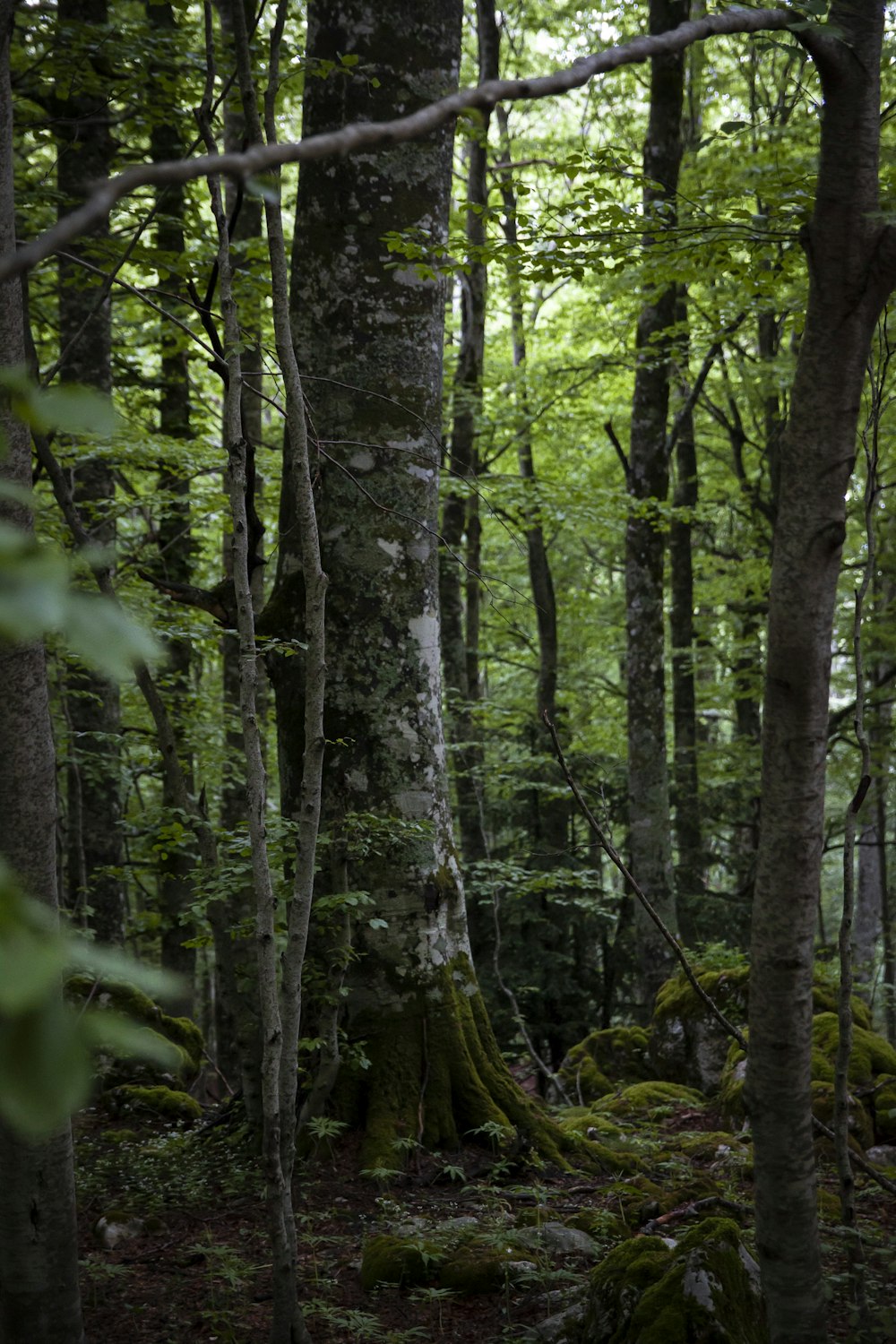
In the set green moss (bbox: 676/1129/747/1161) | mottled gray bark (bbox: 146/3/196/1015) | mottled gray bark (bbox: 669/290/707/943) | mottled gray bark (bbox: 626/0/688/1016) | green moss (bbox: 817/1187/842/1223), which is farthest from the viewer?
mottled gray bark (bbox: 669/290/707/943)

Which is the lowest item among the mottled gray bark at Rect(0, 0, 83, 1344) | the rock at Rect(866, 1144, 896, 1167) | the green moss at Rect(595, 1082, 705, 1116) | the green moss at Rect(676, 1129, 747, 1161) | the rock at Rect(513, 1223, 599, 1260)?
the green moss at Rect(595, 1082, 705, 1116)

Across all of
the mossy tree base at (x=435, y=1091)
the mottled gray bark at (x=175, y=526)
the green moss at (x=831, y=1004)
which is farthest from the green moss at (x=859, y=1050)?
the mottled gray bark at (x=175, y=526)

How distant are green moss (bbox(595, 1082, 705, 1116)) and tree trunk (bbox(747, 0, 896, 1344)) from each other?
176 inches

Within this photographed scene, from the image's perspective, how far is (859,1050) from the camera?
20.8 feet

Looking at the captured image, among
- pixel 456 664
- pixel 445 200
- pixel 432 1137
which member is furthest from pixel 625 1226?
pixel 456 664

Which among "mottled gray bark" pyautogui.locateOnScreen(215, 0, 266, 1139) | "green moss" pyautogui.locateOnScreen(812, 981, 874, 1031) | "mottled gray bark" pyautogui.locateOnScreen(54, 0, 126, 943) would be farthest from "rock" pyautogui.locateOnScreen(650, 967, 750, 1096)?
"mottled gray bark" pyautogui.locateOnScreen(54, 0, 126, 943)

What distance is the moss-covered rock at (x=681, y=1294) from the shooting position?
113 inches

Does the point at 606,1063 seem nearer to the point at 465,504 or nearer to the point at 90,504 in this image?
the point at 90,504

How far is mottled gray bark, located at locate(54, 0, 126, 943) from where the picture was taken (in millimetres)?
7555

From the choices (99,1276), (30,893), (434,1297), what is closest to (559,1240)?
(434,1297)

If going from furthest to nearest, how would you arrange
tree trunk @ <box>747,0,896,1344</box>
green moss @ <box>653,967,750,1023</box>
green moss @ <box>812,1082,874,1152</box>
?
green moss @ <box>653,967,750,1023</box> → green moss @ <box>812,1082,874,1152</box> → tree trunk @ <box>747,0,896,1344</box>

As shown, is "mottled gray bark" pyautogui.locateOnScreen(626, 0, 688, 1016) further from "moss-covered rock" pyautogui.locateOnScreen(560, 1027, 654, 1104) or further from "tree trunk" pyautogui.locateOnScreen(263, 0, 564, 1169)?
"tree trunk" pyautogui.locateOnScreen(263, 0, 564, 1169)

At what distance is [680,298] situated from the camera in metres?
11.8

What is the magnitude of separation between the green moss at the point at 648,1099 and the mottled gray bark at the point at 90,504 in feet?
13.3
